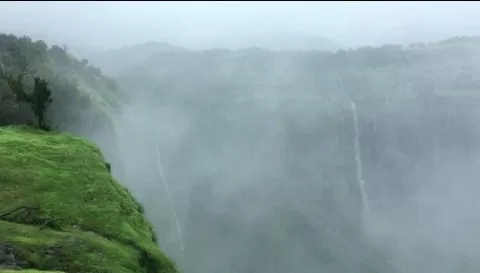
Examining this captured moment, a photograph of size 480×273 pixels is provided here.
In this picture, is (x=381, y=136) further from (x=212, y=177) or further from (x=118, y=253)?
(x=118, y=253)

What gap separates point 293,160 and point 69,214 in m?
87.1

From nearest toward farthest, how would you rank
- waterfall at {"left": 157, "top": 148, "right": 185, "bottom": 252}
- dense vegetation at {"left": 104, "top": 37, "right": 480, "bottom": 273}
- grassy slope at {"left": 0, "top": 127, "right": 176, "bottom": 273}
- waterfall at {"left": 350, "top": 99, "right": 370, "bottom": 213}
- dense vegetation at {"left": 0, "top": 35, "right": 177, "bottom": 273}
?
dense vegetation at {"left": 0, "top": 35, "right": 177, "bottom": 273} → grassy slope at {"left": 0, "top": 127, "right": 176, "bottom": 273} → dense vegetation at {"left": 104, "top": 37, "right": 480, "bottom": 273} → waterfall at {"left": 157, "top": 148, "right": 185, "bottom": 252} → waterfall at {"left": 350, "top": 99, "right": 370, "bottom": 213}

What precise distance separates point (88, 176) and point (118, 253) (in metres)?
9.71

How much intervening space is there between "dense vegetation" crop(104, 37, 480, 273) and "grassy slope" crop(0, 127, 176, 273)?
4728 centimetres

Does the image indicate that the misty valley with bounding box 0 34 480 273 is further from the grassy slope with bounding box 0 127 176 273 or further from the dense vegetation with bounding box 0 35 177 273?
the grassy slope with bounding box 0 127 176 273

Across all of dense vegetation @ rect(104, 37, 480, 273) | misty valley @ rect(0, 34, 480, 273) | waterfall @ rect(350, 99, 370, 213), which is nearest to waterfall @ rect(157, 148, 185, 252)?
misty valley @ rect(0, 34, 480, 273)

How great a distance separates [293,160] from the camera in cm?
Answer: 11481

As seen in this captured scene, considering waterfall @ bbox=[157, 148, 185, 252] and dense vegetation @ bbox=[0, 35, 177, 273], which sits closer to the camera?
dense vegetation @ bbox=[0, 35, 177, 273]

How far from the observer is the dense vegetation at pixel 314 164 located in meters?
88.2

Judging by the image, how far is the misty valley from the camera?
283 feet

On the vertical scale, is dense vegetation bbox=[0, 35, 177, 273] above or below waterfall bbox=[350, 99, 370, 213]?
above

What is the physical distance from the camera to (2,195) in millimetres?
31297

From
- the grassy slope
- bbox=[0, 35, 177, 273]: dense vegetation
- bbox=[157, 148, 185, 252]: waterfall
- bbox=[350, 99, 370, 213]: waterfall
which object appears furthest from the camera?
bbox=[350, 99, 370, 213]: waterfall

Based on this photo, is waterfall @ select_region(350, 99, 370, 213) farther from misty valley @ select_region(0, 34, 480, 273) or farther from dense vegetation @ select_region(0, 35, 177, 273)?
dense vegetation @ select_region(0, 35, 177, 273)
